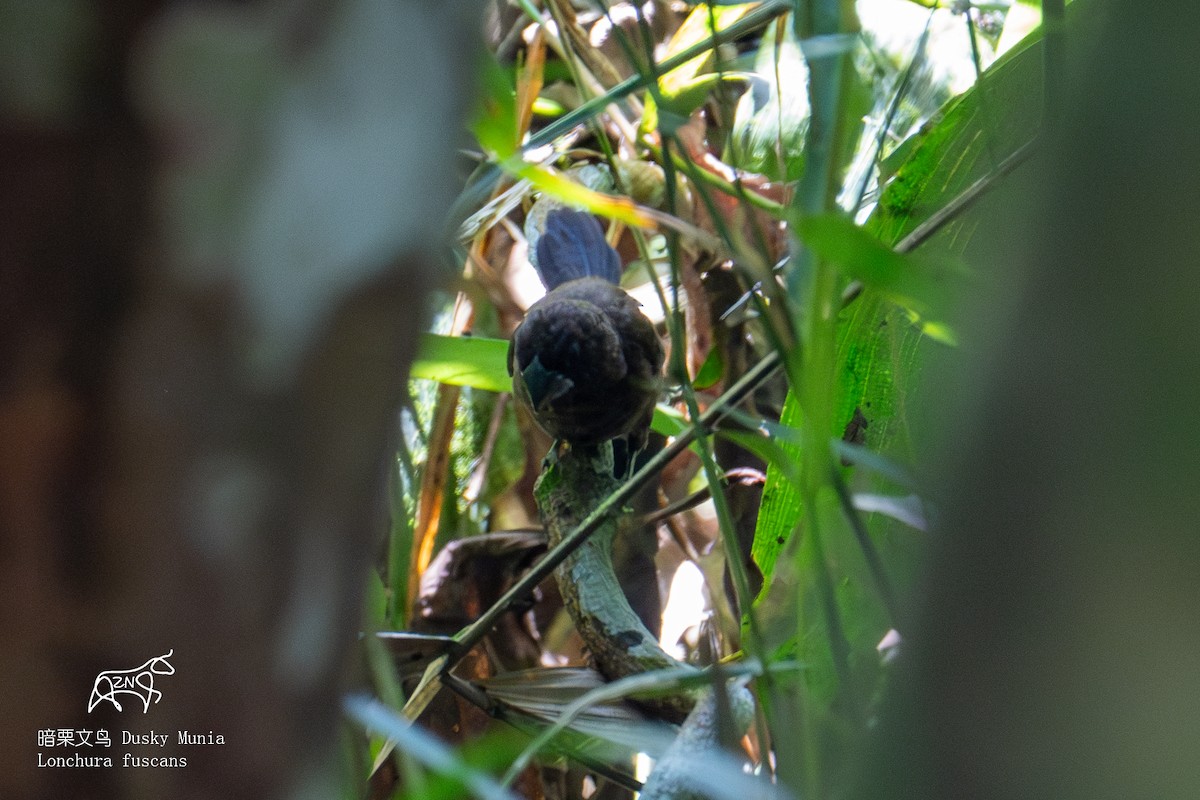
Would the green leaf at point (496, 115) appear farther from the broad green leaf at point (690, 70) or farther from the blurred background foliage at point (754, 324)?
the broad green leaf at point (690, 70)

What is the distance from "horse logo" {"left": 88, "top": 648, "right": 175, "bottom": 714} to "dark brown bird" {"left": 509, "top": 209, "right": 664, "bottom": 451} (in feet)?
1.58

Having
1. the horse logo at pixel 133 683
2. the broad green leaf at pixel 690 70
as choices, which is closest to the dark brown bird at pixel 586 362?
the broad green leaf at pixel 690 70

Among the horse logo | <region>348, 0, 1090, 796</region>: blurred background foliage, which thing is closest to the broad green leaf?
<region>348, 0, 1090, 796</region>: blurred background foliage

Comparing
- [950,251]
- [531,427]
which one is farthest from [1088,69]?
[531,427]

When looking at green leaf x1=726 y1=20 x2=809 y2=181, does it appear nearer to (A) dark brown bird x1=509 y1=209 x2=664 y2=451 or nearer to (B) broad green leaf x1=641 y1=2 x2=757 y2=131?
(B) broad green leaf x1=641 y1=2 x2=757 y2=131

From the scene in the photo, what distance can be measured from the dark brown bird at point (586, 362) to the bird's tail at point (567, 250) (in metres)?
0.08

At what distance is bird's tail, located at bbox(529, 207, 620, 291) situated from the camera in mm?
838

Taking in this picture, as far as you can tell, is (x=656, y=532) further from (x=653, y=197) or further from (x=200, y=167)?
(x=200, y=167)

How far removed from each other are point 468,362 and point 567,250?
0.13m

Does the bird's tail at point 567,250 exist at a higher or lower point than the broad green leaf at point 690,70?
lower

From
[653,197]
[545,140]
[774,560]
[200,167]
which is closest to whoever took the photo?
[200,167]

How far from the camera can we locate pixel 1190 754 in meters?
→ 0.18

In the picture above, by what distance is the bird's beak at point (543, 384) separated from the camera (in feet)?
2.22

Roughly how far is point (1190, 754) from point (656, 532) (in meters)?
0.81
